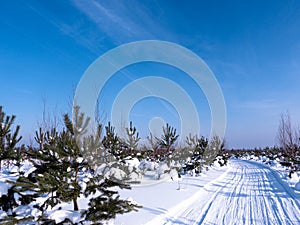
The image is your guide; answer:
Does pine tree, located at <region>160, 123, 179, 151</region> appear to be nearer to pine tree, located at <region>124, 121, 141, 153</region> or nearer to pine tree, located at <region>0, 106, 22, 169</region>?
pine tree, located at <region>124, 121, 141, 153</region>

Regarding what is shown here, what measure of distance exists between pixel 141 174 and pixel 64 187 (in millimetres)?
12898

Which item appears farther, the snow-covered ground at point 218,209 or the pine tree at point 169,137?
Result: the pine tree at point 169,137

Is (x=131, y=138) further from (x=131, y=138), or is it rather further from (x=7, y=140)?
(x=7, y=140)

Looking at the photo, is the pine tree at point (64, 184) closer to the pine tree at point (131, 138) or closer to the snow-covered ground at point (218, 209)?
the snow-covered ground at point (218, 209)

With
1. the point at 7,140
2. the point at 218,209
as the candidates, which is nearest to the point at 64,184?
the point at 7,140

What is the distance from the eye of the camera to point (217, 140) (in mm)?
30797

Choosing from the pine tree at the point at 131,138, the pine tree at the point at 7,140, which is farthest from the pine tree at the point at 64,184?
the pine tree at the point at 131,138

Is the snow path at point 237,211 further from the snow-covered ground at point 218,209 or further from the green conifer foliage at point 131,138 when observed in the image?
the green conifer foliage at point 131,138

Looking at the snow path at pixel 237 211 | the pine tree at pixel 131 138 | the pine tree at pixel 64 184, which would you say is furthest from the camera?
the pine tree at pixel 131 138

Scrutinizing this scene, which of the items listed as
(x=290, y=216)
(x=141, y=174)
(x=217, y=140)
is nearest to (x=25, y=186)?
(x=290, y=216)

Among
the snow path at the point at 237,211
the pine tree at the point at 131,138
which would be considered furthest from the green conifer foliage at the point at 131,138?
the snow path at the point at 237,211

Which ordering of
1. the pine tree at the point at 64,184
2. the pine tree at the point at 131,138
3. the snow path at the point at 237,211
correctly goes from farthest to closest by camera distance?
1. the pine tree at the point at 131,138
2. the snow path at the point at 237,211
3. the pine tree at the point at 64,184

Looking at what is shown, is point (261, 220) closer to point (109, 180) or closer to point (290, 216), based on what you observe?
point (290, 216)

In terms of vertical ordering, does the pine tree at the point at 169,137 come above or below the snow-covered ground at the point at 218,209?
above
